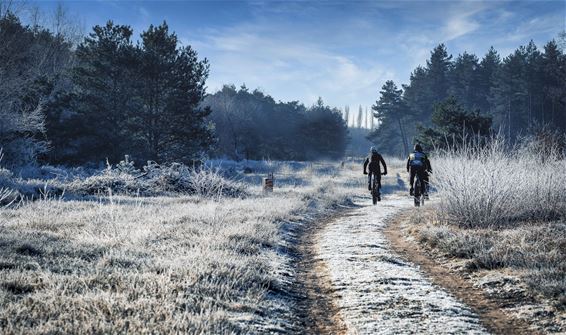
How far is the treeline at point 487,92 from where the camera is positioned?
48.9 m

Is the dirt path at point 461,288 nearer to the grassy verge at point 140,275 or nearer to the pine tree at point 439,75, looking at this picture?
the grassy verge at point 140,275

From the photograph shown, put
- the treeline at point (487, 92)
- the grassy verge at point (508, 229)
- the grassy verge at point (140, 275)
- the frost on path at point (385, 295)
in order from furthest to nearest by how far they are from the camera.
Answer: the treeline at point (487, 92) → the grassy verge at point (508, 229) → the frost on path at point (385, 295) → the grassy verge at point (140, 275)

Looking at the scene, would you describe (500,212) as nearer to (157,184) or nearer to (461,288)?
(461,288)

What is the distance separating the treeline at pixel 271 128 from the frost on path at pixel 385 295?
4467 cm

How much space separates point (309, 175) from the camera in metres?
32.5

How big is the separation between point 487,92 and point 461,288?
62639 mm

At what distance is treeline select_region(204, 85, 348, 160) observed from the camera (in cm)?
5450

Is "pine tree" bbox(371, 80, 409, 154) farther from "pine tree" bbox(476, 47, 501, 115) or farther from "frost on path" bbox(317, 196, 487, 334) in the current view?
"frost on path" bbox(317, 196, 487, 334)

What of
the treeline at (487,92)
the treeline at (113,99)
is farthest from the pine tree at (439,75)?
the treeline at (113,99)

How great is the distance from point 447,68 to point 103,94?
175 ft

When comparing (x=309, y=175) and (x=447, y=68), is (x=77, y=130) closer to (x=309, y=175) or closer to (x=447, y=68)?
(x=309, y=175)

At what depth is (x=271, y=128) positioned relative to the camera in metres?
62.9

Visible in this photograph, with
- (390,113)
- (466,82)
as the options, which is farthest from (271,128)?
(466,82)

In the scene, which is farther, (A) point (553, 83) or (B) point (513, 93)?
(B) point (513, 93)
